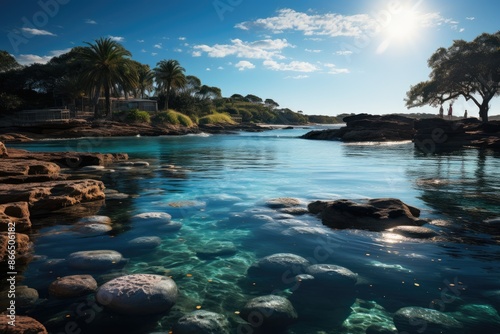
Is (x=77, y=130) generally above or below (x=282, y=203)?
above

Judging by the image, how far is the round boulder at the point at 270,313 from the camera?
11.0 ft

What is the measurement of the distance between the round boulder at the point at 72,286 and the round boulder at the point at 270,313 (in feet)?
6.18

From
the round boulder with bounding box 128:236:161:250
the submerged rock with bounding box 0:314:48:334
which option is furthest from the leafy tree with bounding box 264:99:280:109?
the submerged rock with bounding box 0:314:48:334

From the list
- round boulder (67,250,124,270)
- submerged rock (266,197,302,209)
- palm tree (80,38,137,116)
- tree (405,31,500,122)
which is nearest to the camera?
round boulder (67,250,124,270)

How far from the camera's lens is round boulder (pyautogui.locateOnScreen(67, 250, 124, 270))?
4.52 meters

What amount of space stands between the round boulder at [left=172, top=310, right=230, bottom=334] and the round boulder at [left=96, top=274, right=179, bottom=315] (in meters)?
0.41

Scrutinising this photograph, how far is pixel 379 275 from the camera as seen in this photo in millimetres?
4441

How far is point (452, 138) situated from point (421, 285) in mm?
36880

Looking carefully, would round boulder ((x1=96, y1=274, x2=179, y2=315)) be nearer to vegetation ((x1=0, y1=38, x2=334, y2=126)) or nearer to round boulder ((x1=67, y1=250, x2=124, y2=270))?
round boulder ((x1=67, y1=250, x2=124, y2=270))

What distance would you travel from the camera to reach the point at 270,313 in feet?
11.3

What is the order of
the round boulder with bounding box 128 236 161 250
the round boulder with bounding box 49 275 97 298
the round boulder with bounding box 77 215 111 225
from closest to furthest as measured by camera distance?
1. the round boulder with bounding box 49 275 97 298
2. the round boulder with bounding box 128 236 161 250
3. the round boulder with bounding box 77 215 111 225

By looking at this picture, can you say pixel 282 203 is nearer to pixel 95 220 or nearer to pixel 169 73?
pixel 95 220

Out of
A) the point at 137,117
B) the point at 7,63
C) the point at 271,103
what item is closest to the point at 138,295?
the point at 137,117

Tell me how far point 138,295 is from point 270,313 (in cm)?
145
